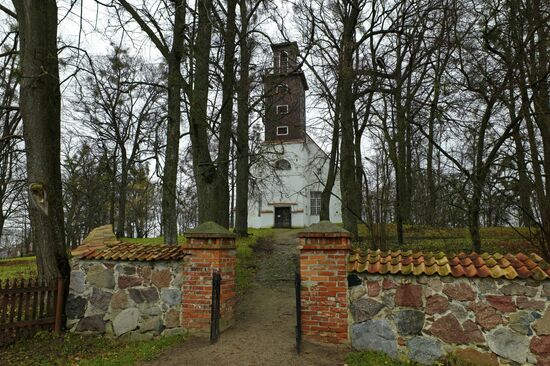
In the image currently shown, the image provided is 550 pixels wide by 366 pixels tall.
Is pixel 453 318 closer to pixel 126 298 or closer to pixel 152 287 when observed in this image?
pixel 152 287

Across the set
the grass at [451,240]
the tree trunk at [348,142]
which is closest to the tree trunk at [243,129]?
the tree trunk at [348,142]

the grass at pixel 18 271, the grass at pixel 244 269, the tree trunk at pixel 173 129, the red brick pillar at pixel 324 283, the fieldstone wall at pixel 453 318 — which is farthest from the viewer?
the grass at pixel 18 271

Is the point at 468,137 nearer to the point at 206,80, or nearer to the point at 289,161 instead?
the point at 206,80

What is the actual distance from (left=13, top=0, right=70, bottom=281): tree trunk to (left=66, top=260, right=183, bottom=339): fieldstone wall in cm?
64

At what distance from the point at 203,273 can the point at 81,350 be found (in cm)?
208

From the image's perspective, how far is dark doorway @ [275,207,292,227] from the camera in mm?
31405

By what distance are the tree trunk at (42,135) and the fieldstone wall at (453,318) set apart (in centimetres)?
525

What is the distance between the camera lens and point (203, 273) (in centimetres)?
565

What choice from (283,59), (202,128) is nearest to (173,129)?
(202,128)

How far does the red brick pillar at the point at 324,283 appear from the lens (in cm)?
507

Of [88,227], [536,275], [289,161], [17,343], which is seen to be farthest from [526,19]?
[88,227]

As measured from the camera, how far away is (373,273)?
497cm

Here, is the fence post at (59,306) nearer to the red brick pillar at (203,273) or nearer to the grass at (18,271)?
the red brick pillar at (203,273)

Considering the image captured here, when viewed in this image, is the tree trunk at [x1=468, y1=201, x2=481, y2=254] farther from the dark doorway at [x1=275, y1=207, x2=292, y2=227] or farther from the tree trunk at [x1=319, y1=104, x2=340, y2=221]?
the dark doorway at [x1=275, y1=207, x2=292, y2=227]
